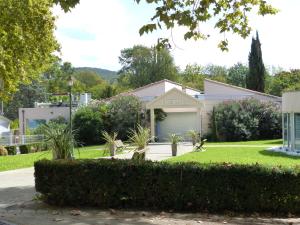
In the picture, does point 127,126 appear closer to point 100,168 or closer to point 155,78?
point 100,168

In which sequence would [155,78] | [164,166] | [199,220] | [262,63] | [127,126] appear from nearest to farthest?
[199,220] < [164,166] < [127,126] < [262,63] < [155,78]

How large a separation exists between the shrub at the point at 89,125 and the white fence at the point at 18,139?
10.5ft

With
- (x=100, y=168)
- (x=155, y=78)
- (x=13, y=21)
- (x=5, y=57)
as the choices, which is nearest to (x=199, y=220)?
(x=100, y=168)

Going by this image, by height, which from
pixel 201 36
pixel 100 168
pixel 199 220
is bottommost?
pixel 199 220

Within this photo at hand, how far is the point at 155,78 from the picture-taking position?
81.6 m

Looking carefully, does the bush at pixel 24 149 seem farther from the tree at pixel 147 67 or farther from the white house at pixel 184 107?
the tree at pixel 147 67

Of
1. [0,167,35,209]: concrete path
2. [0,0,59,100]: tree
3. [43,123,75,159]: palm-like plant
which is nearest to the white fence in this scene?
[0,0,59,100]: tree

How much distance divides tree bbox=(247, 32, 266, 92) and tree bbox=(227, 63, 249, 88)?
2900 cm

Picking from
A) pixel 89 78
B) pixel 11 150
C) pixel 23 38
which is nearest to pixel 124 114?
pixel 11 150

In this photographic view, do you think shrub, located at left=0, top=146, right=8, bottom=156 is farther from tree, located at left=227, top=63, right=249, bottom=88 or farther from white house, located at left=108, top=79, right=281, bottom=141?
tree, located at left=227, top=63, right=249, bottom=88

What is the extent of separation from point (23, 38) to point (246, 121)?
71.0 ft

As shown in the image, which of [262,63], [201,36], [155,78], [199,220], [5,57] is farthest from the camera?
[155,78]

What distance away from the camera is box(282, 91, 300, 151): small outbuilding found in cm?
2548

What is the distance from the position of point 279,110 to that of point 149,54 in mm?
44807
